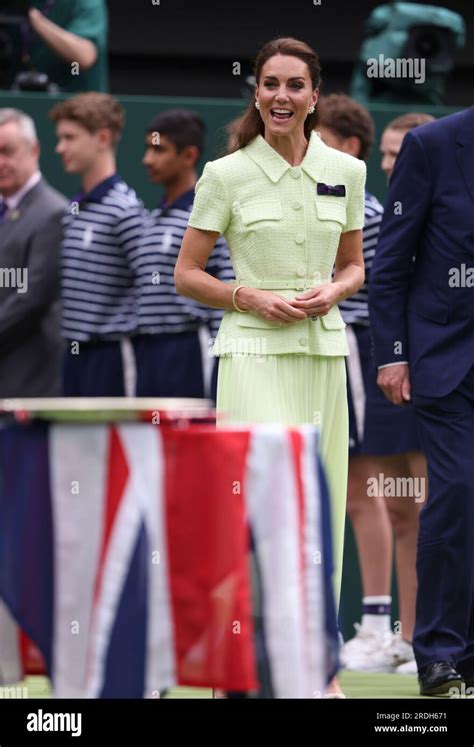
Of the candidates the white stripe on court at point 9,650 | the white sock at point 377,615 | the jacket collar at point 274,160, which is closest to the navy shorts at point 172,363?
the white sock at point 377,615

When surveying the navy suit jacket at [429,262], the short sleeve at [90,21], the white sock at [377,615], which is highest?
the short sleeve at [90,21]

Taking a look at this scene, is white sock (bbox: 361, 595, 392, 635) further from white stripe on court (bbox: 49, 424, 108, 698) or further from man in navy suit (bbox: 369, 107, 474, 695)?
white stripe on court (bbox: 49, 424, 108, 698)

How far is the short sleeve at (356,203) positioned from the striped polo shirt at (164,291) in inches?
85.9

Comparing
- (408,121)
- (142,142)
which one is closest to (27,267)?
(142,142)

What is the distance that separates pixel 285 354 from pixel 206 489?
1466mm

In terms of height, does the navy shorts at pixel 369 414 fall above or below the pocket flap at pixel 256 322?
below

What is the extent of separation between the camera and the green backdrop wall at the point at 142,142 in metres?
8.41

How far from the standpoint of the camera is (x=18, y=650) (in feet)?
13.9

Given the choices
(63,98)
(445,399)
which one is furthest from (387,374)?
(63,98)

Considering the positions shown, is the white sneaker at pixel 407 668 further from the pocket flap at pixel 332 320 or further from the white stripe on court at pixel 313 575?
the white stripe on court at pixel 313 575

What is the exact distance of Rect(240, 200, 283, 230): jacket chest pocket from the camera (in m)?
5.53

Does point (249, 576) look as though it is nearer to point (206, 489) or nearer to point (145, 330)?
point (206, 489)

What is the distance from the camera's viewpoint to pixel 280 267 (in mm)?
5535

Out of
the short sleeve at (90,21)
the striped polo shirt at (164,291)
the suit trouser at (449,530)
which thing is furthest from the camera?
the short sleeve at (90,21)
